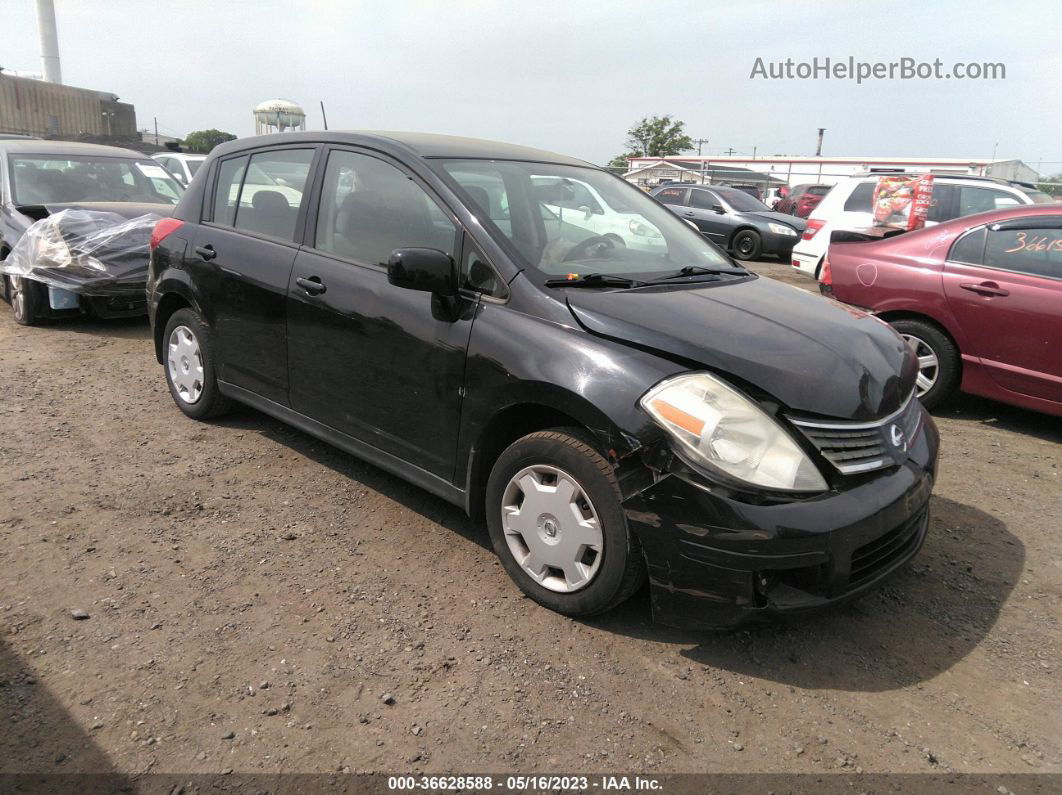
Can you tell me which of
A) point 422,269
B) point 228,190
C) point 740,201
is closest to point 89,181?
point 228,190

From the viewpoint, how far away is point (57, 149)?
8008 millimetres

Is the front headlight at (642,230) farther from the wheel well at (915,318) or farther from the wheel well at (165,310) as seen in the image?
the wheel well at (165,310)

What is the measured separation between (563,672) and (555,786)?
0.48m

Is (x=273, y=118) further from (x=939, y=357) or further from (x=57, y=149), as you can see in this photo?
(x=939, y=357)

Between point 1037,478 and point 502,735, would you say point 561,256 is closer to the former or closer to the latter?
point 502,735

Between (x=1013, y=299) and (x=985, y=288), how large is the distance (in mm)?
198

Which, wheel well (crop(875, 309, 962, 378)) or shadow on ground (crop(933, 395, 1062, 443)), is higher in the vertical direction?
wheel well (crop(875, 309, 962, 378))

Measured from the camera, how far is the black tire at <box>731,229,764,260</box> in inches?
568

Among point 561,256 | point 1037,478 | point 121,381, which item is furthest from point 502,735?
point 121,381

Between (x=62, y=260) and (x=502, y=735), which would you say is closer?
(x=502, y=735)

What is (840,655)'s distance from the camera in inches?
105

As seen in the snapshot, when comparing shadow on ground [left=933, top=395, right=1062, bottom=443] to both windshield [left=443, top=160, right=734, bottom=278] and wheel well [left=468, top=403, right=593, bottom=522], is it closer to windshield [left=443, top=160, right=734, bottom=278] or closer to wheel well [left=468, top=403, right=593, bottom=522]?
windshield [left=443, top=160, right=734, bottom=278]

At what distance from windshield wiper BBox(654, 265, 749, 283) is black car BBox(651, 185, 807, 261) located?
10962 millimetres

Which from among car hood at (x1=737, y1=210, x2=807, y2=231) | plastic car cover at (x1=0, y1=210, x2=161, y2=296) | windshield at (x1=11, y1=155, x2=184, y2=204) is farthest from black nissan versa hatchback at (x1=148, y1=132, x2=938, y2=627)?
car hood at (x1=737, y1=210, x2=807, y2=231)
